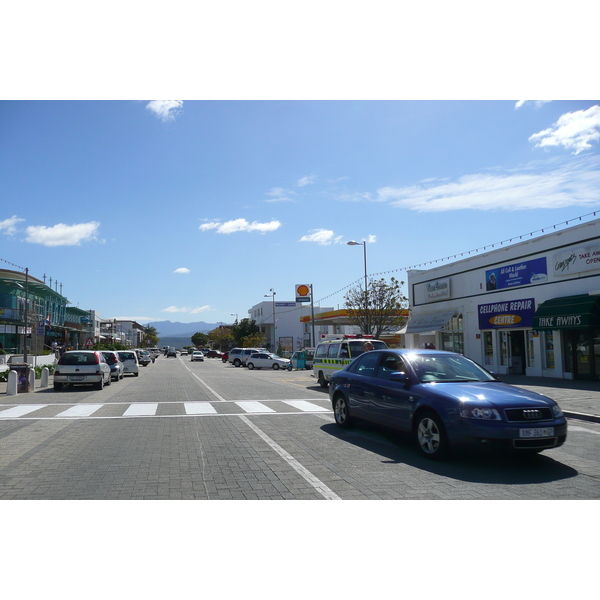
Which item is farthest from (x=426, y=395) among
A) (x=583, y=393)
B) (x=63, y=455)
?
(x=583, y=393)

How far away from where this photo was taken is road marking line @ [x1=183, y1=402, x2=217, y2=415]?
13.2 m

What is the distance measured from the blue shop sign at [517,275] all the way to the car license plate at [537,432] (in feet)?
60.1

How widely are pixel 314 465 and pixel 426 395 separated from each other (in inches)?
72.7

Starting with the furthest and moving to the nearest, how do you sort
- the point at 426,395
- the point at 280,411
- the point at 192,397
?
1. the point at 192,397
2. the point at 280,411
3. the point at 426,395

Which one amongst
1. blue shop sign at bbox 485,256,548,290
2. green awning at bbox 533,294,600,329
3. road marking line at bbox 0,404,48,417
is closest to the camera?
road marking line at bbox 0,404,48,417

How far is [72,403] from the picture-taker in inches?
614

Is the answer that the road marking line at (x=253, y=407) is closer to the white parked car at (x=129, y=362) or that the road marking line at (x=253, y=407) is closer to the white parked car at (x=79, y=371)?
the white parked car at (x=79, y=371)

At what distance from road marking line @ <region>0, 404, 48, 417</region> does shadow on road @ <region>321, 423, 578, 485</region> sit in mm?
8609

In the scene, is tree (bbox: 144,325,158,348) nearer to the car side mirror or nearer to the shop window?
the shop window

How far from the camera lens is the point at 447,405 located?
23.6ft

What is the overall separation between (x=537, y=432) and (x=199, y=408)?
30.3 feet

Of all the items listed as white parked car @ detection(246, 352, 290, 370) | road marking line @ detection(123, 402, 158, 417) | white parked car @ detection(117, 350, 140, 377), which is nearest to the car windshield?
→ road marking line @ detection(123, 402, 158, 417)

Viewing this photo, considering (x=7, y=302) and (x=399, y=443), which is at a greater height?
(x=7, y=302)

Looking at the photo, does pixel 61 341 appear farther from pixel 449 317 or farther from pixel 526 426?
pixel 526 426
